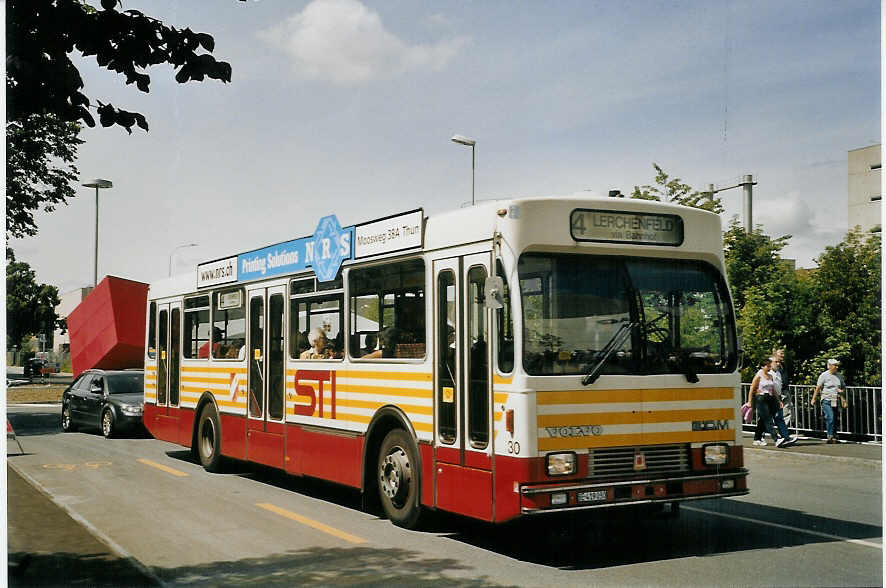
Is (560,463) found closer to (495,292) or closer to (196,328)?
(495,292)

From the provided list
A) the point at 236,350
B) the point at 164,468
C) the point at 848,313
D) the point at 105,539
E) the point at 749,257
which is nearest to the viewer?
the point at 105,539

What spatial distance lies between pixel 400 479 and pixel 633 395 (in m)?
2.58

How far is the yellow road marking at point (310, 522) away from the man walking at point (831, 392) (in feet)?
36.5

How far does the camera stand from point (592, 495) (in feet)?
24.8

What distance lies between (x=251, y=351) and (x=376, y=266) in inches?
143

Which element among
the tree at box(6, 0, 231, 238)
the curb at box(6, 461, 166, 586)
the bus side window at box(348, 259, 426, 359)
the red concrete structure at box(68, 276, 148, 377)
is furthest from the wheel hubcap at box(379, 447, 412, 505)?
the red concrete structure at box(68, 276, 148, 377)

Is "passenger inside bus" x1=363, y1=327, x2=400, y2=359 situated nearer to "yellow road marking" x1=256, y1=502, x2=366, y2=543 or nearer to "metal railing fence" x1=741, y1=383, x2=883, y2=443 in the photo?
"yellow road marking" x1=256, y1=502, x2=366, y2=543

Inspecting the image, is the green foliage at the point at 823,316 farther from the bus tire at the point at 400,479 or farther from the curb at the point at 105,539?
the curb at the point at 105,539

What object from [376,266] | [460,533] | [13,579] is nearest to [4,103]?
[13,579]

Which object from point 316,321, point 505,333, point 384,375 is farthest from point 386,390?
point 505,333

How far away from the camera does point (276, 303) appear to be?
12531mm

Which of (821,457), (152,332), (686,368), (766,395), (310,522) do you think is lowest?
(821,457)

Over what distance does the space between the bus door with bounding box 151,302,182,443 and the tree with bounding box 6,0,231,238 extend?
8927mm

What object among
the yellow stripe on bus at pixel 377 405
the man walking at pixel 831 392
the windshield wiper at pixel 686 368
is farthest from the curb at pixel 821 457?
the yellow stripe on bus at pixel 377 405
